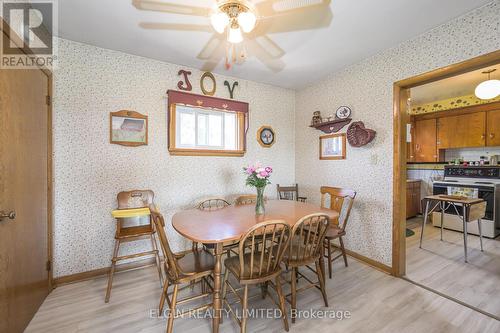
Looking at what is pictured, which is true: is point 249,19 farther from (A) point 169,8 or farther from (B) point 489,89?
(B) point 489,89

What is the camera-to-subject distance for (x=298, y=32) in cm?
212

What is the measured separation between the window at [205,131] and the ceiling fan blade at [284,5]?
1.56 m

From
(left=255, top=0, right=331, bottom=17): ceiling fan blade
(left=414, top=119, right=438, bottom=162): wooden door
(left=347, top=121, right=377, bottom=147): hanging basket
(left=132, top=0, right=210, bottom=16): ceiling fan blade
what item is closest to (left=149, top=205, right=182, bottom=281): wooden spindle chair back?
(left=132, top=0, right=210, bottom=16): ceiling fan blade

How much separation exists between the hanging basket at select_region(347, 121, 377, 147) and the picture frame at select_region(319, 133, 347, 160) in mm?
164

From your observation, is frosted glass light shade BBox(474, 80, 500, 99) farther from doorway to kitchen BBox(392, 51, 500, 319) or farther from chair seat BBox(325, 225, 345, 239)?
chair seat BBox(325, 225, 345, 239)

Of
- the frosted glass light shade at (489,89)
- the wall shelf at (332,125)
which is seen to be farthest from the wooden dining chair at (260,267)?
the frosted glass light shade at (489,89)

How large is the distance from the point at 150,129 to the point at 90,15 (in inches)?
46.8

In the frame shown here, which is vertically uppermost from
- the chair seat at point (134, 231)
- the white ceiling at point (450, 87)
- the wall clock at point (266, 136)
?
the white ceiling at point (450, 87)

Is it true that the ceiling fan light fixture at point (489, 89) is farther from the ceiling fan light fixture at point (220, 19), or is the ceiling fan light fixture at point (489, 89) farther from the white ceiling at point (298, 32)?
the ceiling fan light fixture at point (220, 19)

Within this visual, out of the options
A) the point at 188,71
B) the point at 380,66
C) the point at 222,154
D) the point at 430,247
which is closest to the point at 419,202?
the point at 430,247

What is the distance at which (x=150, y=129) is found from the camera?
106 inches

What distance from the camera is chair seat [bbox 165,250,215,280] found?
154 cm

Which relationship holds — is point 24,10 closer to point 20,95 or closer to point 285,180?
point 20,95

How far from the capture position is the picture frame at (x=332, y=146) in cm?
306
